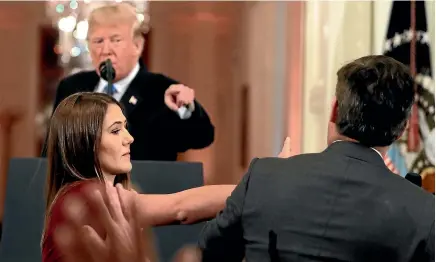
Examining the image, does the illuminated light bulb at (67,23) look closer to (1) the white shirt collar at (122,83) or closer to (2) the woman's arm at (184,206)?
(1) the white shirt collar at (122,83)

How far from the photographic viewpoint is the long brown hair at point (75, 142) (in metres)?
1.29

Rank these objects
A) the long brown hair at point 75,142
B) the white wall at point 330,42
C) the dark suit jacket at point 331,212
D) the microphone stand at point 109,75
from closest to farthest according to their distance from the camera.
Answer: the dark suit jacket at point 331,212
the long brown hair at point 75,142
the microphone stand at point 109,75
the white wall at point 330,42

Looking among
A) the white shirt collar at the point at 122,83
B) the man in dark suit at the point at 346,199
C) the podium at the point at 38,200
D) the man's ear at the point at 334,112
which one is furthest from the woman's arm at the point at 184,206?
the white shirt collar at the point at 122,83

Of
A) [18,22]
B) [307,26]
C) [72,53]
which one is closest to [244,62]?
[307,26]

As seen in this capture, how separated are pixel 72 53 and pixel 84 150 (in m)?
0.57

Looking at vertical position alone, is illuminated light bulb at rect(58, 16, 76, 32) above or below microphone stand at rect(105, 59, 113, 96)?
above

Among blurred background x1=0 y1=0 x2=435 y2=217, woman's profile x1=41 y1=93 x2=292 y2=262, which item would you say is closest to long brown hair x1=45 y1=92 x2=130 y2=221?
woman's profile x1=41 y1=93 x2=292 y2=262

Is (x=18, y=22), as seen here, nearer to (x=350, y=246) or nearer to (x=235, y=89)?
(x=235, y=89)

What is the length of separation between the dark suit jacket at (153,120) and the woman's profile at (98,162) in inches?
11.5

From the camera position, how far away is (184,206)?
134 cm

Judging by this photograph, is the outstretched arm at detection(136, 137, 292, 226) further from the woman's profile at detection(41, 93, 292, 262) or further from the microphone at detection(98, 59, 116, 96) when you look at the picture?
the microphone at detection(98, 59, 116, 96)

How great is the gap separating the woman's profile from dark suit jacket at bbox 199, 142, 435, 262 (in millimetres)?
249

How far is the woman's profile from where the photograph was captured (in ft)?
4.22

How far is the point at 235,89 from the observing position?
1843mm
